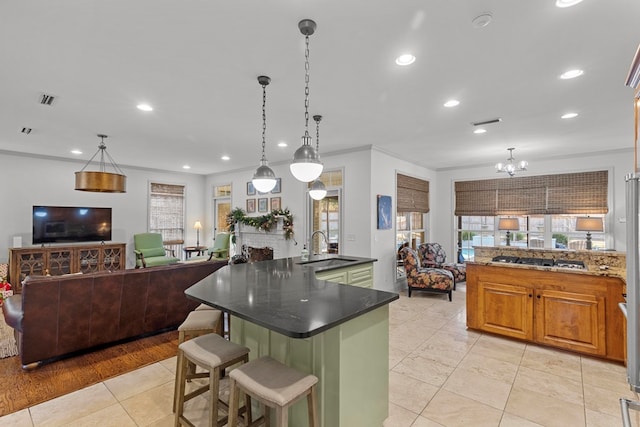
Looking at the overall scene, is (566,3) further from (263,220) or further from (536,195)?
(263,220)

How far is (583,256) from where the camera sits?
11.8ft

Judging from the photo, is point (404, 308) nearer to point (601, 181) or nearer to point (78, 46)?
point (601, 181)

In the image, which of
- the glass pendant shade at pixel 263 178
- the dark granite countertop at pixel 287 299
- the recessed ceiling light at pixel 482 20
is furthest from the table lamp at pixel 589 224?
the glass pendant shade at pixel 263 178

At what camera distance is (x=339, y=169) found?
5.80m

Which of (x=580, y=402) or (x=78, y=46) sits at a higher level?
(x=78, y=46)

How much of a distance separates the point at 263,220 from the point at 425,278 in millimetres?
3615

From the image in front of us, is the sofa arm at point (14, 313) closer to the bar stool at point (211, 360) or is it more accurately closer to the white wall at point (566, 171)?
the bar stool at point (211, 360)

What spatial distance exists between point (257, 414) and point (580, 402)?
2.48 metres

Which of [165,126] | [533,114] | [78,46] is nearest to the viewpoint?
[78,46]

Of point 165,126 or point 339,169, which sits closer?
point 165,126

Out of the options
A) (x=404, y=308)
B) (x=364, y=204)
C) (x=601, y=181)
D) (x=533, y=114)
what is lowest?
(x=404, y=308)

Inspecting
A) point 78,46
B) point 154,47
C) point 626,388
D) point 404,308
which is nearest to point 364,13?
point 154,47

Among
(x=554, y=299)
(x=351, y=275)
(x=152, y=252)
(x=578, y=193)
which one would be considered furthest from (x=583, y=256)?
(x=152, y=252)

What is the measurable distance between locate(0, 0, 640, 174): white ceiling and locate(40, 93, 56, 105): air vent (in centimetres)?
6
